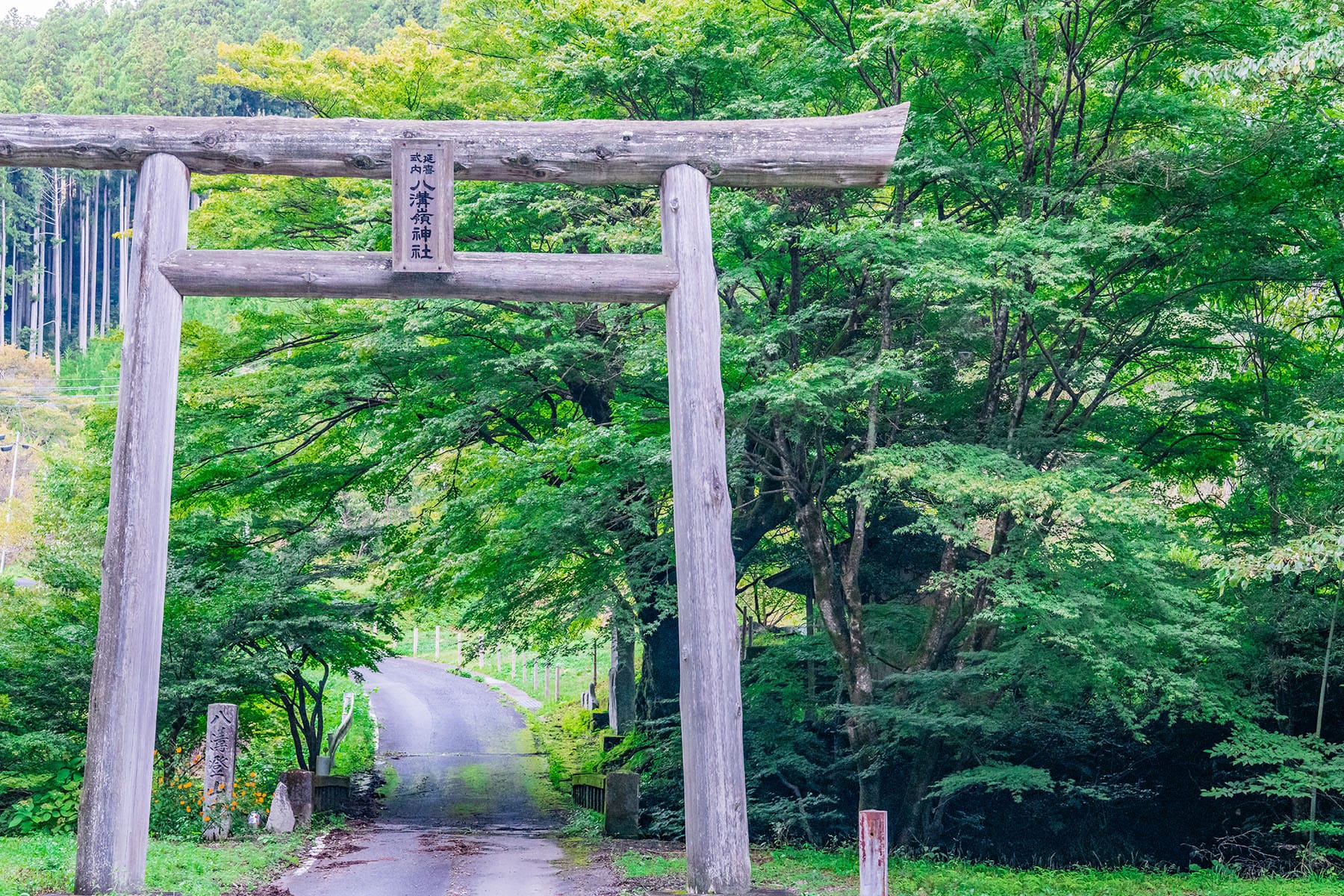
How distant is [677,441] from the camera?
6688 millimetres

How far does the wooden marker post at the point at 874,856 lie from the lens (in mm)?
5520

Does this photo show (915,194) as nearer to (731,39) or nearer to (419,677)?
(731,39)

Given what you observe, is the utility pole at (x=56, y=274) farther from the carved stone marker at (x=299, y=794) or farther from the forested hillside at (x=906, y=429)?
the carved stone marker at (x=299, y=794)

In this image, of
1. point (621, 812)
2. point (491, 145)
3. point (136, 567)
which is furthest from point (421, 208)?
point (621, 812)

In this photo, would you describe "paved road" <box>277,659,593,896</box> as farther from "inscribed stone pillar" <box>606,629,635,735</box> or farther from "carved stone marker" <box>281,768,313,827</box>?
"inscribed stone pillar" <box>606,629,635,735</box>

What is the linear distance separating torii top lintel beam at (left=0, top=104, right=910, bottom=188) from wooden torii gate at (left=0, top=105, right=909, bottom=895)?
0.04ft

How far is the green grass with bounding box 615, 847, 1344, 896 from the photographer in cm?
927

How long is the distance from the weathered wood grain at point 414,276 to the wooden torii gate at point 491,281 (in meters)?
0.01

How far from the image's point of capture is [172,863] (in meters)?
8.62

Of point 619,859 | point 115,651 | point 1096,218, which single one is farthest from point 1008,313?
point 115,651

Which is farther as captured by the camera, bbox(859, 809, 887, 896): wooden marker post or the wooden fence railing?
the wooden fence railing

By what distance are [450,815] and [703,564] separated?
1001cm

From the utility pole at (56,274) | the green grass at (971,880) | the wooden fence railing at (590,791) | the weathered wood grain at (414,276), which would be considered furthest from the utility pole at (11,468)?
the weathered wood grain at (414,276)

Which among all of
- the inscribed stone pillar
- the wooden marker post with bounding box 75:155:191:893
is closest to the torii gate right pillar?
the wooden marker post with bounding box 75:155:191:893
